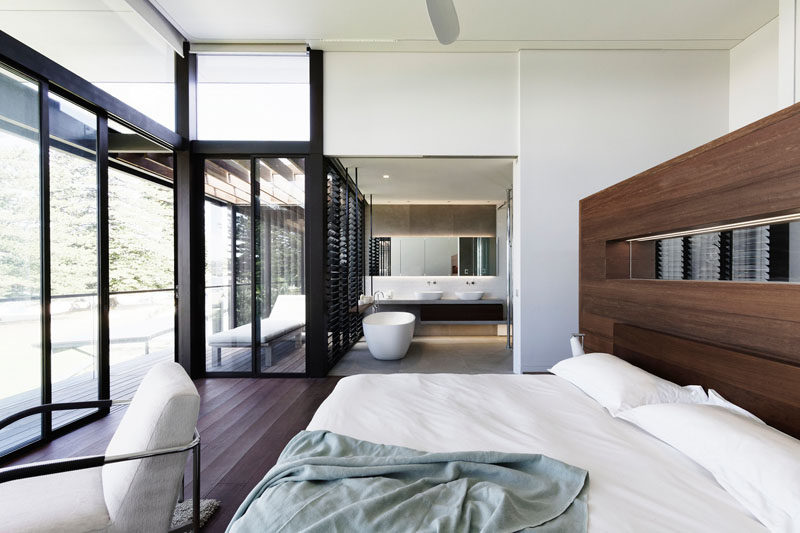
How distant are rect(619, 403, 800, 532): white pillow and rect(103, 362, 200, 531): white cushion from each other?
1.91 m

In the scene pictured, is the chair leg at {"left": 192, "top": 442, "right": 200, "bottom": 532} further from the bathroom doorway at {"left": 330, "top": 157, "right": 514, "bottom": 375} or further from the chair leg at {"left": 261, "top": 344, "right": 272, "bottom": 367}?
the bathroom doorway at {"left": 330, "top": 157, "right": 514, "bottom": 375}

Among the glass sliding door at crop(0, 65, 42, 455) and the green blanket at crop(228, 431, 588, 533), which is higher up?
the glass sliding door at crop(0, 65, 42, 455)

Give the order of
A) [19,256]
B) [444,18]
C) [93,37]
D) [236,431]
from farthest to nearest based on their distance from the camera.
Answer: [93,37] → [236,431] → [19,256] → [444,18]

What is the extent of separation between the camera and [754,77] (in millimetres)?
3158

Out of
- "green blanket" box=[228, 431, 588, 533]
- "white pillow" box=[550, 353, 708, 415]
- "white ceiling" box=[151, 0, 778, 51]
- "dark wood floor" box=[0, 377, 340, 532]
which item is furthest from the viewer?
"white ceiling" box=[151, 0, 778, 51]

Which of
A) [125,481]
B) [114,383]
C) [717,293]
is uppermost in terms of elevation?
[717,293]

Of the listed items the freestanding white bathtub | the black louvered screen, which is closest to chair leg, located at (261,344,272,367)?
the black louvered screen

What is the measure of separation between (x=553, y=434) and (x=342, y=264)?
3.56 metres

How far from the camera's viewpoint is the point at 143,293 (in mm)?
4340

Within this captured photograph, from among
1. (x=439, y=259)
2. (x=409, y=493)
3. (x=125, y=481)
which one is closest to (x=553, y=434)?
(x=409, y=493)

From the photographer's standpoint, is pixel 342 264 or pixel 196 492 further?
pixel 342 264

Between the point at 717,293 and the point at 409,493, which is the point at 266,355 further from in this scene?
the point at 717,293

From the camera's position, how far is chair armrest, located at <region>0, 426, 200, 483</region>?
Result: 3.25ft

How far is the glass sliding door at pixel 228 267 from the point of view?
3.61 meters
